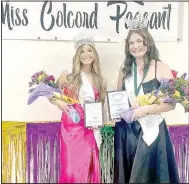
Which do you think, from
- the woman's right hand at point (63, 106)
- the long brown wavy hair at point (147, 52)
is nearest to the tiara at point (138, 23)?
the long brown wavy hair at point (147, 52)

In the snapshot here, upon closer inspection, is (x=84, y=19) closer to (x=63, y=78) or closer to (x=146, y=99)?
(x=63, y=78)

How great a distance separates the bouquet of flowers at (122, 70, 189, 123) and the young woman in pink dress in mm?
141

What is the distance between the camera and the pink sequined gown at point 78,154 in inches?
50.1

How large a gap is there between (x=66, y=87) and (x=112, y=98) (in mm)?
181

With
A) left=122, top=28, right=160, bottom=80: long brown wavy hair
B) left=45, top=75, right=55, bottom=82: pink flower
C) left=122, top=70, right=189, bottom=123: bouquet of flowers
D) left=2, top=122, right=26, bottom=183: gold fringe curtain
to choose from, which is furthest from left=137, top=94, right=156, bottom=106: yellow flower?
left=2, top=122, right=26, bottom=183: gold fringe curtain

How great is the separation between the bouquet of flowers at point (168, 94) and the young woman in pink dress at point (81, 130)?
141 millimetres

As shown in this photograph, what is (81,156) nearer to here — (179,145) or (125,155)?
(125,155)

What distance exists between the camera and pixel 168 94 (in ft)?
4.13

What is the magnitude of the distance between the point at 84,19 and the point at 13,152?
579 millimetres

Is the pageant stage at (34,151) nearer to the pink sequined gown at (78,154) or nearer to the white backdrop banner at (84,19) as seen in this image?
the pink sequined gown at (78,154)

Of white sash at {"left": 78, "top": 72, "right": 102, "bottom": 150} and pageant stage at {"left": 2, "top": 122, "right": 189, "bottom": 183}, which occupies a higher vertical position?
white sash at {"left": 78, "top": 72, "right": 102, "bottom": 150}

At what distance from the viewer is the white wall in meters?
1.28

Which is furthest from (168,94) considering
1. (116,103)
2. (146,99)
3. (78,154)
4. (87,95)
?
(78,154)

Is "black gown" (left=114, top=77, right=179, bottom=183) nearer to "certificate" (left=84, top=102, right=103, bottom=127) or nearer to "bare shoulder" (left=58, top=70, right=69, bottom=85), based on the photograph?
"certificate" (left=84, top=102, right=103, bottom=127)
